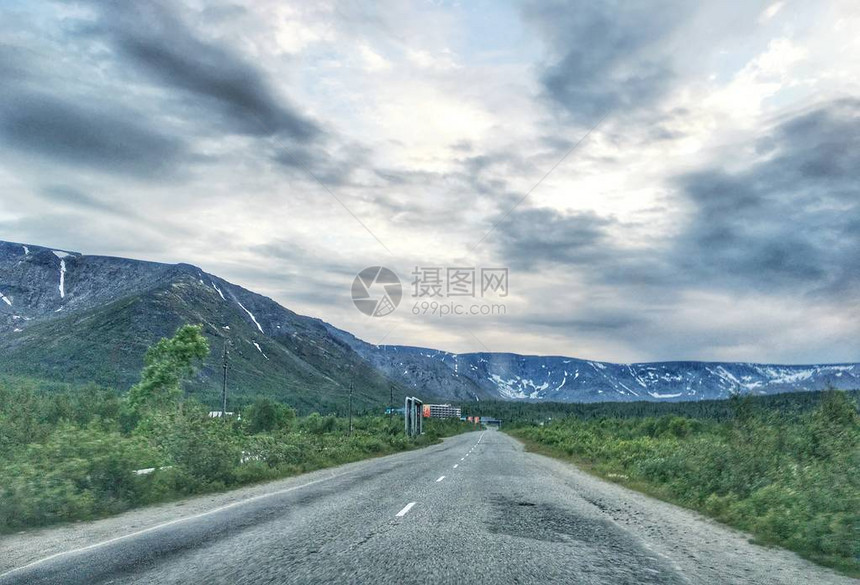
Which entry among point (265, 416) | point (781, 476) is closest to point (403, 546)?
point (781, 476)

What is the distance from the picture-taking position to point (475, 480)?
20.0 metres

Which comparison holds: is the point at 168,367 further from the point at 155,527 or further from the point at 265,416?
the point at 155,527

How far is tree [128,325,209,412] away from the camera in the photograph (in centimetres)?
6469

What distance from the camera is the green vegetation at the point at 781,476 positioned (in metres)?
10.1

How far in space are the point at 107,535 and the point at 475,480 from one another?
12.0 metres

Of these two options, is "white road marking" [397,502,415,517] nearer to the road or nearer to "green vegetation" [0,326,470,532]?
the road

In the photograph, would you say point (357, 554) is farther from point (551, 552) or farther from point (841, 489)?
point (841, 489)

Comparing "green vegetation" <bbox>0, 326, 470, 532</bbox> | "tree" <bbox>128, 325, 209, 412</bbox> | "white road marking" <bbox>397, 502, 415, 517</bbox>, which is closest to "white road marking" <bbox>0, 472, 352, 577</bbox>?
"white road marking" <bbox>397, 502, 415, 517</bbox>

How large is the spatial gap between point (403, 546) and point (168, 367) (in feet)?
211

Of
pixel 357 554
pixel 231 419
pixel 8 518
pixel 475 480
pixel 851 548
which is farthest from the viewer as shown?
pixel 231 419

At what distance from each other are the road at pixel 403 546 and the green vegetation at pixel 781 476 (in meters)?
0.71

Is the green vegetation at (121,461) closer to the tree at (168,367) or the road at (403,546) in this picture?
the road at (403,546)

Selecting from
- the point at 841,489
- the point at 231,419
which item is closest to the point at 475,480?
the point at 231,419

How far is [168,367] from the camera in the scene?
66312mm
